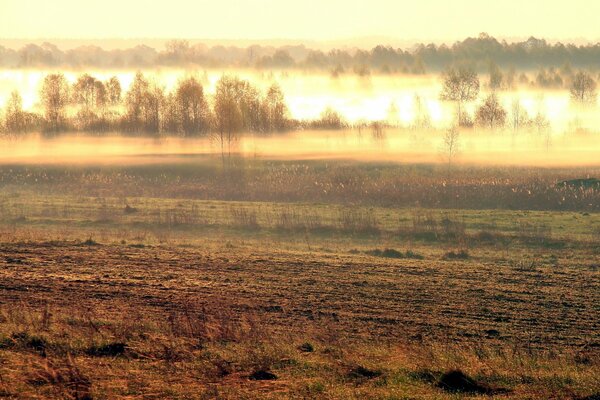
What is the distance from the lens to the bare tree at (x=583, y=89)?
14262cm

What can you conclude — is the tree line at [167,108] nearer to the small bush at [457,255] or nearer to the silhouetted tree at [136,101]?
the silhouetted tree at [136,101]

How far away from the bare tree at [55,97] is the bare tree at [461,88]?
187ft

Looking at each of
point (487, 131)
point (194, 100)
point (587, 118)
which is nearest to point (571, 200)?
point (194, 100)

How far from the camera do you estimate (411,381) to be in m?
15.5

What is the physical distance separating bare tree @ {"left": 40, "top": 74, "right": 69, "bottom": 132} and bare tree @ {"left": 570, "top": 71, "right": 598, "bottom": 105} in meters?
81.1

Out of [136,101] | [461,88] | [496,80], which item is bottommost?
[136,101]

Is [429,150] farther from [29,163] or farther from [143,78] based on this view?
[29,163]

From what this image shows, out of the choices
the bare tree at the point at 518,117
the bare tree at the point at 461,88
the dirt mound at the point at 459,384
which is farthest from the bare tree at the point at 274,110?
the dirt mound at the point at 459,384

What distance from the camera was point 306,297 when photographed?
25172mm

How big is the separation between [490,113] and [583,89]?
20.9 metres

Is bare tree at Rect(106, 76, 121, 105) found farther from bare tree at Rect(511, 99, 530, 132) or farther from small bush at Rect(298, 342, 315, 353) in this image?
small bush at Rect(298, 342, 315, 353)

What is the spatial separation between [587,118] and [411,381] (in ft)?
464

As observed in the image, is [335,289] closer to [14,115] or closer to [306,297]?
[306,297]

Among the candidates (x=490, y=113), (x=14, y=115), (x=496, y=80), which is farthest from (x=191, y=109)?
(x=496, y=80)
